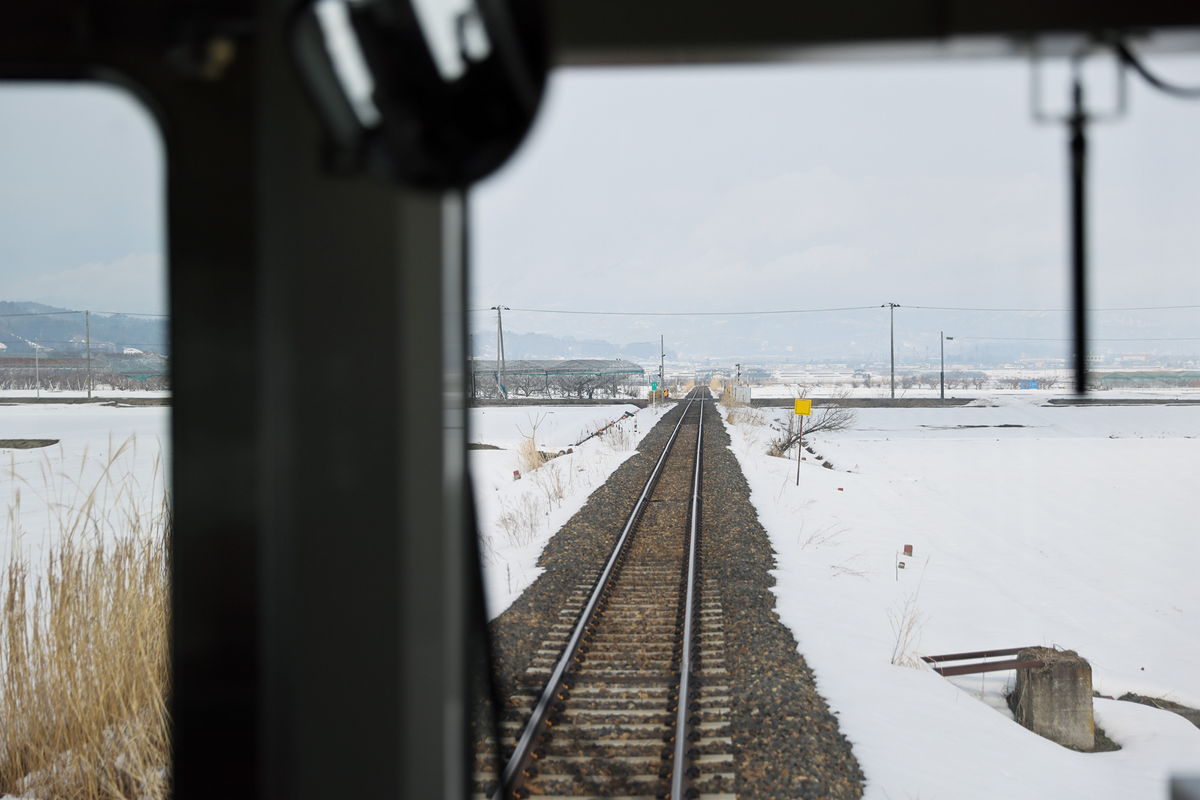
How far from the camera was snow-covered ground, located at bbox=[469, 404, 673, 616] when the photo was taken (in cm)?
710

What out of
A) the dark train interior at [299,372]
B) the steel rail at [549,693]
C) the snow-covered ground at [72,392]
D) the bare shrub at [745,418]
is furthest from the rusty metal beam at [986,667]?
the bare shrub at [745,418]

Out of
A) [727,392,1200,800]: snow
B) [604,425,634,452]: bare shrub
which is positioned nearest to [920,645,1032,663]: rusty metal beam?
[727,392,1200,800]: snow

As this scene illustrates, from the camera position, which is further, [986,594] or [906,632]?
[986,594]

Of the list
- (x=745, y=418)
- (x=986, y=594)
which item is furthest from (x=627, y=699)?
(x=745, y=418)

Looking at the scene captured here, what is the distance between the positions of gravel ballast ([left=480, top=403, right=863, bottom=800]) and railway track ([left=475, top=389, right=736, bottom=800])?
10 centimetres

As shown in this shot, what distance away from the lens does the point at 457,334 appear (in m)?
1.76

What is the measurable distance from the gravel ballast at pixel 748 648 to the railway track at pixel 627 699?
0.10 metres

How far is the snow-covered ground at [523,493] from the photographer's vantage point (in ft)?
23.3

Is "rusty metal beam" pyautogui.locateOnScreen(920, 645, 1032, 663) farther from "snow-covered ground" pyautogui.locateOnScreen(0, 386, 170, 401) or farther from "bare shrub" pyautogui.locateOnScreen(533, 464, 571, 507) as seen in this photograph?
"bare shrub" pyautogui.locateOnScreen(533, 464, 571, 507)

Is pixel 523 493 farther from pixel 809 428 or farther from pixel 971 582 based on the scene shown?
pixel 809 428

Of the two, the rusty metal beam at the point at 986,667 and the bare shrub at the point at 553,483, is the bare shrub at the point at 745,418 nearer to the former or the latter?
the bare shrub at the point at 553,483

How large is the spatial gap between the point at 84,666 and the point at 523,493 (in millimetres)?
8555

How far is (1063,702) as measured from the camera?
506 centimetres

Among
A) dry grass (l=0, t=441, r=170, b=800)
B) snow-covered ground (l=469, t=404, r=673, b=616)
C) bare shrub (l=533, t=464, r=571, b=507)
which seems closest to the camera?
dry grass (l=0, t=441, r=170, b=800)
